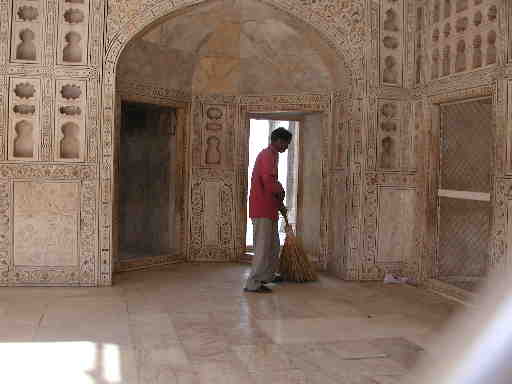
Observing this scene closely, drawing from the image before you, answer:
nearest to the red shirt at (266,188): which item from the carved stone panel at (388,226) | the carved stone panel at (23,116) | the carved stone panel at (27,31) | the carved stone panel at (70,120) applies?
the carved stone panel at (388,226)

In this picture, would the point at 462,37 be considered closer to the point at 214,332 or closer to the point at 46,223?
the point at 214,332

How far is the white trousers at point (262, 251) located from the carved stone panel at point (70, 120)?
2.26m

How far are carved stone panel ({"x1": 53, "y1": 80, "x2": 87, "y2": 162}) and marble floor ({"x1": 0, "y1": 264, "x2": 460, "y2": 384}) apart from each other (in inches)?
63.9

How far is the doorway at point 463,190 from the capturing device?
6688mm

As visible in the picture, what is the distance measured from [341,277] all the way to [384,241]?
738mm

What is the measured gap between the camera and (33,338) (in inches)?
177

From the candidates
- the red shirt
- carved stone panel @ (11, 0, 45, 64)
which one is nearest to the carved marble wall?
carved stone panel @ (11, 0, 45, 64)

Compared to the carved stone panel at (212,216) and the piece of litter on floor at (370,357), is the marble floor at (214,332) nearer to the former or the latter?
the piece of litter on floor at (370,357)

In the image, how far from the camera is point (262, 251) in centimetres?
636

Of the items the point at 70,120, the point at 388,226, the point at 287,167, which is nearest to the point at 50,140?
the point at 70,120

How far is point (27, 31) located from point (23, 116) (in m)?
1.00

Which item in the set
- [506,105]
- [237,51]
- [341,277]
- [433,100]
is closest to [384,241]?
[341,277]

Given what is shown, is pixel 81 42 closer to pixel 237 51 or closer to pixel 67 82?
pixel 67 82

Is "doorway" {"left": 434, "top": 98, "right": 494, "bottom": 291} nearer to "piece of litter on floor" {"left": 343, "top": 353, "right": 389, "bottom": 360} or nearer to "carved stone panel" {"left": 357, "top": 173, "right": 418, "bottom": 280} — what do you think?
"carved stone panel" {"left": 357, "top": 173, "right": 418, "bottom": 280}
